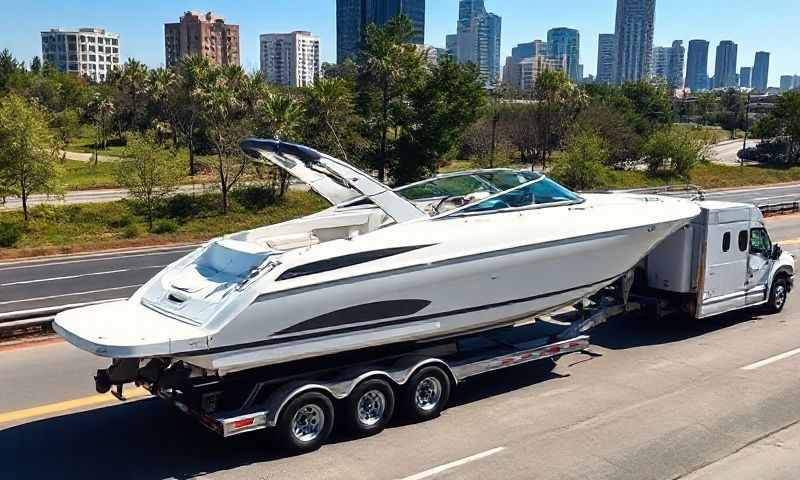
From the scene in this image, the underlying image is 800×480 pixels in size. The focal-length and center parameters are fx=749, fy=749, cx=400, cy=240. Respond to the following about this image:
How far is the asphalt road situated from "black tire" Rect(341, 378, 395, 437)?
0.17 metres

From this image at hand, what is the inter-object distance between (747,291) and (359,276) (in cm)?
898

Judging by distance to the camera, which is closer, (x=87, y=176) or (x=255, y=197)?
(x=255, y=197)

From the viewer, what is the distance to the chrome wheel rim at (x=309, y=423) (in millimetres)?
8680

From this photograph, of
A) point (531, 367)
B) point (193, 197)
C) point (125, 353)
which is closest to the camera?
point (125, 353)

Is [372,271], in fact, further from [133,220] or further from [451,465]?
[133,220]

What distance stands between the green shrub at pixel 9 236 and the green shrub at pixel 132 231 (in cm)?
415

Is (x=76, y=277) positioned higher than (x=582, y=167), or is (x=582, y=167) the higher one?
(x=582, y=167)

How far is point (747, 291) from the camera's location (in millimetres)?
14375

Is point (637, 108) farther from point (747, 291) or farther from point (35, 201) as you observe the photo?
point (747, 291)

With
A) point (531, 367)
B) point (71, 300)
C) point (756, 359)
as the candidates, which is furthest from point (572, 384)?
point (71, 300)

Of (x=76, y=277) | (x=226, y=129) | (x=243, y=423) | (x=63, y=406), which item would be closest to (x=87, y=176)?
(x=226, y=129)

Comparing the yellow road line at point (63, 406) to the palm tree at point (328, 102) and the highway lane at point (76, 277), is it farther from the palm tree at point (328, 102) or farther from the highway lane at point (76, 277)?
the palm tree at point (328, 102)

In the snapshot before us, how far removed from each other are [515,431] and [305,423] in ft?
8.73

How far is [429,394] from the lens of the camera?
977 cm
